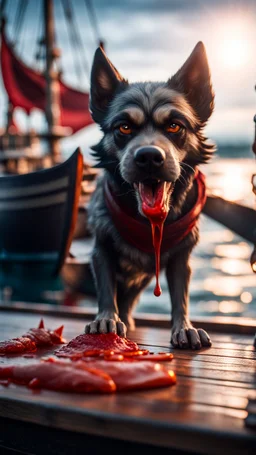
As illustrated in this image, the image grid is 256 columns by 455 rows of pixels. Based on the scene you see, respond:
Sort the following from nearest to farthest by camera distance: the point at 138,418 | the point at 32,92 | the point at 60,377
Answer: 1. the point at 138,418
2. the point at 60,377
3. the point at 32,92

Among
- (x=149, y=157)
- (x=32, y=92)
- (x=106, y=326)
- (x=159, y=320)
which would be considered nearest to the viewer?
(x=149, y=157)

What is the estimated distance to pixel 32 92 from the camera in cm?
2892

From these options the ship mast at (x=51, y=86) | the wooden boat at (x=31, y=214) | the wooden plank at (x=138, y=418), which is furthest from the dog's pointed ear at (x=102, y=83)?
the ship mast at (x=51, y=86)

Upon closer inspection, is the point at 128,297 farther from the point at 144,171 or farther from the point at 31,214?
the point at 31,214

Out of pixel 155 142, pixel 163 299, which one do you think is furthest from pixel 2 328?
pixel 163 299

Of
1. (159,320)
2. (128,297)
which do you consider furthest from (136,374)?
(159,320)

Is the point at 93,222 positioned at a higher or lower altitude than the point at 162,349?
higher

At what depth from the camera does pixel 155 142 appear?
3199 mm

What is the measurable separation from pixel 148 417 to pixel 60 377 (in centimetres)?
55

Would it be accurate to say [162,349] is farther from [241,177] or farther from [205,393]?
[241,177]

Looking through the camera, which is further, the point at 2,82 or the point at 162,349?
the point at 2,82

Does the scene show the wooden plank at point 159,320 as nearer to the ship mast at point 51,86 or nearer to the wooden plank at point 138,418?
the wooden plank at point 138,418

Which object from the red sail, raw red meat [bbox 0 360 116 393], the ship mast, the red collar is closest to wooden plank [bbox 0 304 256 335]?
the red collar

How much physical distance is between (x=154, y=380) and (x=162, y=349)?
0.80 meters
